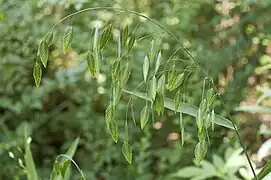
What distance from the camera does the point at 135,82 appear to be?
183 cm

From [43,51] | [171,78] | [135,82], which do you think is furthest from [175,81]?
[135,82]

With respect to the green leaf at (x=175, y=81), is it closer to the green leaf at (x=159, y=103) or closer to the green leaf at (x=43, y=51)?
the green leaf at (x=159, y=103)

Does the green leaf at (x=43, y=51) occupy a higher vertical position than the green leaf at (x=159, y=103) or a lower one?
higher

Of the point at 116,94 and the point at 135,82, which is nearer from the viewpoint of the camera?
the point at 116,94

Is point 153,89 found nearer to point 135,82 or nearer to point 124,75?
point 124,75

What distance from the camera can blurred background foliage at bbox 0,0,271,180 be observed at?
1.80 metres

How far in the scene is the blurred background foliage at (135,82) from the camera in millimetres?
1796

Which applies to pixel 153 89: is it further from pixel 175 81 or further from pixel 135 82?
pixel 135 82

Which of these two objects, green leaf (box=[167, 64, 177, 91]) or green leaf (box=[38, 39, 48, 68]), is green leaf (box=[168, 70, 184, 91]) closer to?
green leaf (box=[167, 64, 177, 91])

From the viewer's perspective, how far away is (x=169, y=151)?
1.83 metres

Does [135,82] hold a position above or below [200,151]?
below

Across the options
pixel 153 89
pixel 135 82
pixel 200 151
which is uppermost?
pixel 153 89

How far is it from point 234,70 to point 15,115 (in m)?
0.87

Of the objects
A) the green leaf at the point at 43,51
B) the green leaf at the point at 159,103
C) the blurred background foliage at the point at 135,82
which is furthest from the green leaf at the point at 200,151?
the blurred background foliage at the point at 135,82
